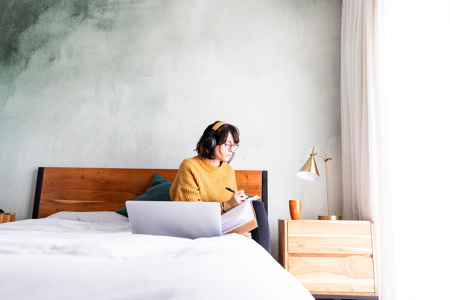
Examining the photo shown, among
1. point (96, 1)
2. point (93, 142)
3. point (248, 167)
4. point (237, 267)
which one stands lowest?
point (237, 267)

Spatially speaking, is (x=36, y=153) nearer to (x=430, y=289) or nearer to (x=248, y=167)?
(x=248, y=167)

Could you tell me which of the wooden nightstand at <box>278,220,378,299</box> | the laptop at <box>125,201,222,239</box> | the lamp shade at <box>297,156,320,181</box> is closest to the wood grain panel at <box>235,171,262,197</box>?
the lamp shade at <box>297,156,320,181</box>

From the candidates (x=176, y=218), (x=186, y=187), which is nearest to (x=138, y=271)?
(x=176, y=218)

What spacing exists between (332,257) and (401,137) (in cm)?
86

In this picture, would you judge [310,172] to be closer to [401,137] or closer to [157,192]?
[401,137]

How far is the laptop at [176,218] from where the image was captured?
117cm

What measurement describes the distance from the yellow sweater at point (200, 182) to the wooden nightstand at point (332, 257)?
1.76ft

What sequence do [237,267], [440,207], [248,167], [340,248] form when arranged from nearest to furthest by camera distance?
[237,267] < [440,207] < [340,248] < [248,167]

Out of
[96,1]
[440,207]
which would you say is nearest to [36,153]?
[96,1]

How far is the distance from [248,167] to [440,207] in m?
1.47

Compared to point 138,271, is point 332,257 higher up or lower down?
lower down

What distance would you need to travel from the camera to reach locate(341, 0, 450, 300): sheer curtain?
1.49m

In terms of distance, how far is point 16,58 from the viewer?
9.84 feet

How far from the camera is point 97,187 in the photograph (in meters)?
2.62
